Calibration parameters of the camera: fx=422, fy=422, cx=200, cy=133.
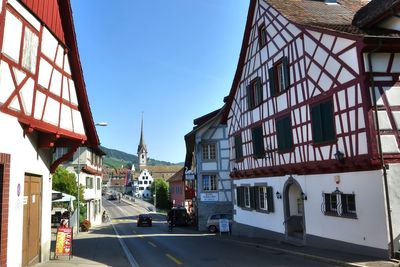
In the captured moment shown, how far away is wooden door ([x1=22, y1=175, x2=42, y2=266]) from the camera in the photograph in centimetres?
1292

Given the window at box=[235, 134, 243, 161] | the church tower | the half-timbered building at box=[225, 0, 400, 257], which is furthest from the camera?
the church tower

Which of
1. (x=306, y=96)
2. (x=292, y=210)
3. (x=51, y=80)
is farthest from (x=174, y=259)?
(x=306, y=96)

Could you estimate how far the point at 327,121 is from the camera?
653 inches

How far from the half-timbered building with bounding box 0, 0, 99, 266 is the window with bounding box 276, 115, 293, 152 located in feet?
29.2

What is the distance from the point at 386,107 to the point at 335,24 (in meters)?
5.06

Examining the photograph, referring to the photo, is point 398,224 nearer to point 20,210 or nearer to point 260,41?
point 20,210

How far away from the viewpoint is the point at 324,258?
14555 mm

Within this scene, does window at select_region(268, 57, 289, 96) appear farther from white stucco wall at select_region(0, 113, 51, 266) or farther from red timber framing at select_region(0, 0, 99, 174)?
white stucco wall at select_region(0, 113, 51, 266)

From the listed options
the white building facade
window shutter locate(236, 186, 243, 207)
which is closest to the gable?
window shutter locate(236, 186, 243, 207)

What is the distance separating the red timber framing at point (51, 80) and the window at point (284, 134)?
8.90 m

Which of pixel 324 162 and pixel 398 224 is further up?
pixel 324 162

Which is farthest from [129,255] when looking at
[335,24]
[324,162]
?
[335,24]

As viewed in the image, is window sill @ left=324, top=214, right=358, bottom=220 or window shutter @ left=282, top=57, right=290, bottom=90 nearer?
window sill @ left=324, top=214, right=358, bottom=220

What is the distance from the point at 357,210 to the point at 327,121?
3.69 meters
